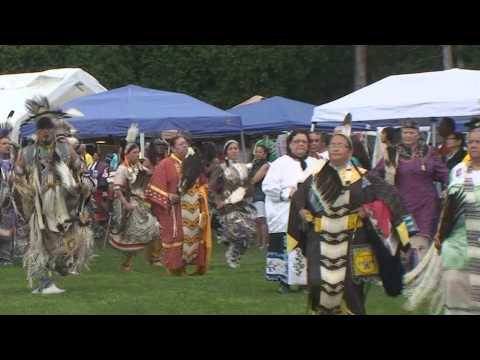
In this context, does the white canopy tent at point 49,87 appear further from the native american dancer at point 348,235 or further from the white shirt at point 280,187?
the native american dancer at point 348,235

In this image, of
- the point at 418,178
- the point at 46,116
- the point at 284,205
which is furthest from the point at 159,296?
the point at 418,178

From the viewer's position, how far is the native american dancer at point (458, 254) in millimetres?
7672

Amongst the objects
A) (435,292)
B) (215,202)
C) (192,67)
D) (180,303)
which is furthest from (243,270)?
(192,67)

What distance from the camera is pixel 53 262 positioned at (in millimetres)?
10500

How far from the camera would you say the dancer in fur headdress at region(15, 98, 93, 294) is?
10469 millimetres

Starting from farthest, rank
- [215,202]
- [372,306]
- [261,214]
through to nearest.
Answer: [261,214] < [215,202] < [372,306]

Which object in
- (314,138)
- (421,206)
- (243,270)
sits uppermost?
(314,138)

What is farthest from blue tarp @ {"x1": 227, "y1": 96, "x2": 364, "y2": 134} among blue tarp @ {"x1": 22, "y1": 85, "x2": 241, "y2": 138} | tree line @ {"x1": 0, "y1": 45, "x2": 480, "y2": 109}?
tree line @ {"x1": 0, "y1": 45, "x2": 480, "y2": 109}

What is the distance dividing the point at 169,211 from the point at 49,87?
9.35 metres

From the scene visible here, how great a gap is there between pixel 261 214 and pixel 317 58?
18309mm

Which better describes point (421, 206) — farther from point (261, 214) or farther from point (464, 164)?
point (261, 214)

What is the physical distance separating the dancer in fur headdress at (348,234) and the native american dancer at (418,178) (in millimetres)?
3060

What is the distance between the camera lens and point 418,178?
10.9 metres

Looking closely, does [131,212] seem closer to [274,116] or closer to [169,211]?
[169,211]
